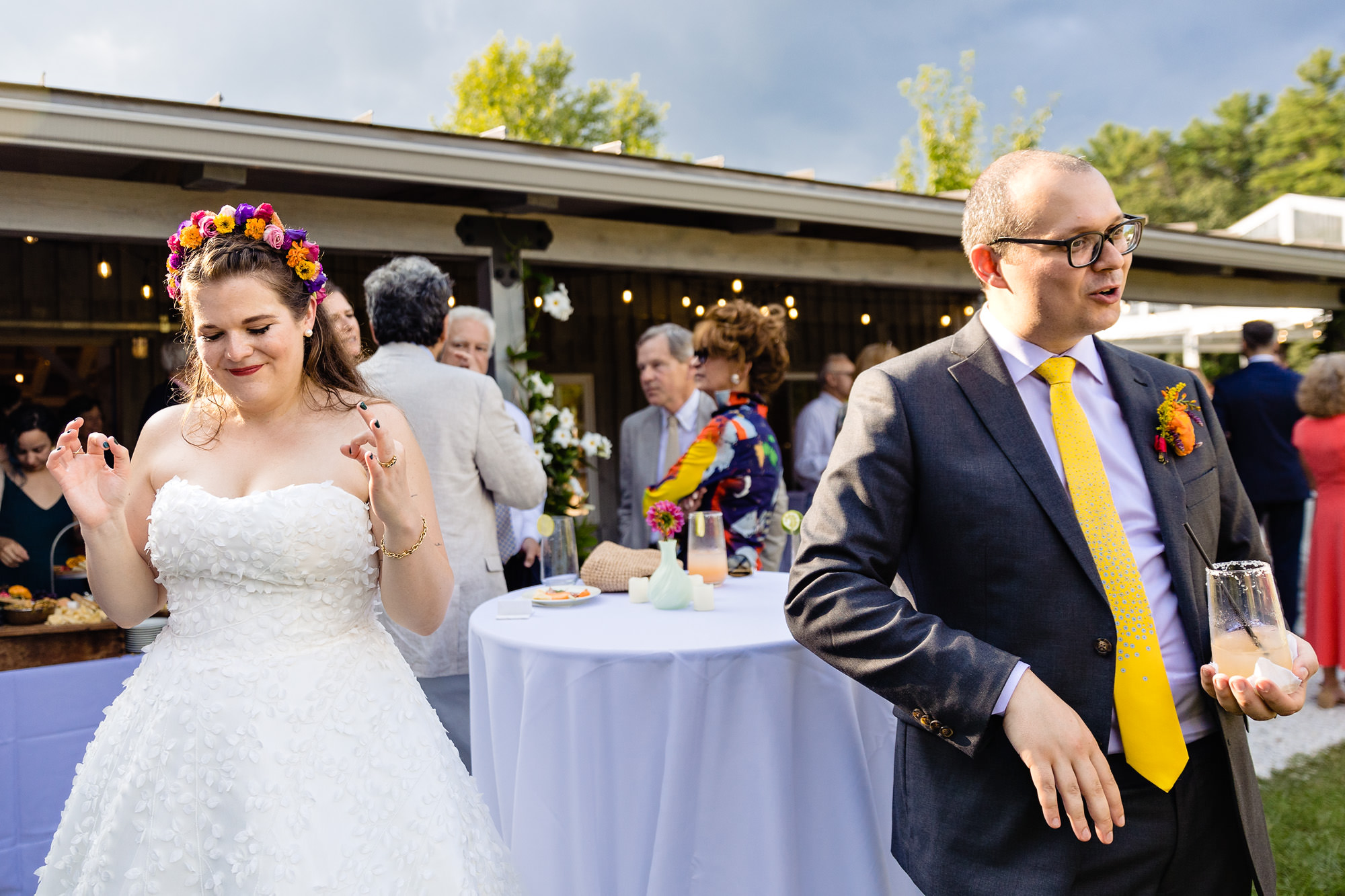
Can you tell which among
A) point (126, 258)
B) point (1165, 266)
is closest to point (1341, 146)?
point (1165, 266)

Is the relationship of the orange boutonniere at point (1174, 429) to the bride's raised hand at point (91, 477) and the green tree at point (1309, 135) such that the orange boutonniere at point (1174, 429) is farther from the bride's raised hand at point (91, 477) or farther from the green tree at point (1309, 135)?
the green tree at point (1309, 135)

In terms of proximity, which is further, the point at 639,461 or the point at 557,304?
the point at 557,304

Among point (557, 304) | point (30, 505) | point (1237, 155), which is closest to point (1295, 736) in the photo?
point (557, 304)

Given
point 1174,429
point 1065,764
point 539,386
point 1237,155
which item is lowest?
point 1065,764

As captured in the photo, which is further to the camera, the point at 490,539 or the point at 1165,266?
the point at 1165,266

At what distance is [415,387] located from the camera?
3.19 m

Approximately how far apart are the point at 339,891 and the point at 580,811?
62 centimetres

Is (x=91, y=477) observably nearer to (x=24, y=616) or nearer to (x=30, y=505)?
A: (x=24, y=616)

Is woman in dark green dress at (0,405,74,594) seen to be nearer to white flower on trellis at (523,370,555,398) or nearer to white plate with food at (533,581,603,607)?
white flower on trellis at (523,370,555,398)

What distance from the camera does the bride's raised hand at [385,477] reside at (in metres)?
1.62

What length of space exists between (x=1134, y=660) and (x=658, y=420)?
12.0 ft

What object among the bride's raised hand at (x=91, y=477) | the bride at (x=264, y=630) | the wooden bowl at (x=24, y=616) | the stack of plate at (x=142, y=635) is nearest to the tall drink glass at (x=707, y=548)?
the bride at (x=264, y=630)

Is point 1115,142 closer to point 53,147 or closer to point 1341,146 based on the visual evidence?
point 1341,146

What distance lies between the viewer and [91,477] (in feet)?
5.80
